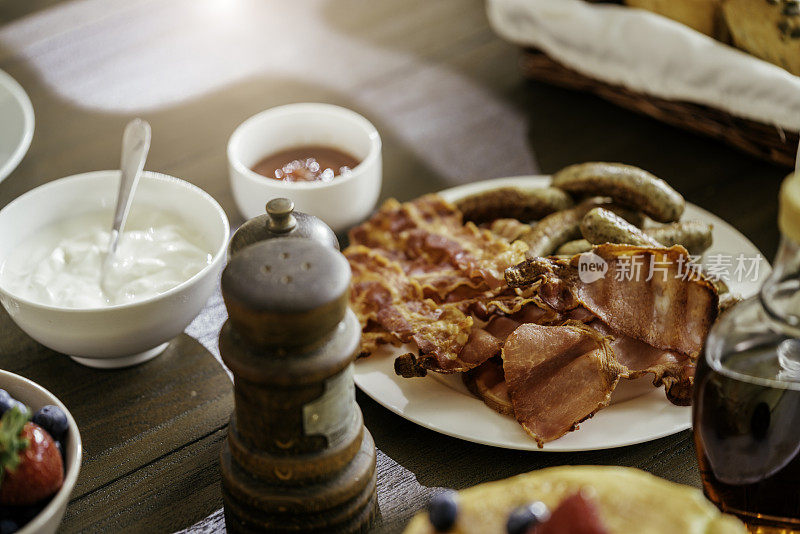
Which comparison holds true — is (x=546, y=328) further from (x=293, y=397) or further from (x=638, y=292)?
(x=293, y=397)

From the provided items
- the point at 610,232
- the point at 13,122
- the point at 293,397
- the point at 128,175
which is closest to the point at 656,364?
the point at 610,232

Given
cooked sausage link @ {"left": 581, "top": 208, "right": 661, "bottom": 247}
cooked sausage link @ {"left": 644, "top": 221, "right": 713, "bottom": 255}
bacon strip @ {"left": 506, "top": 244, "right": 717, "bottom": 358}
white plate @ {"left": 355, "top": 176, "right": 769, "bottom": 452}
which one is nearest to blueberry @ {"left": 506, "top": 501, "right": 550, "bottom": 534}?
white plate @ {"left": 355, "top": 176, "right": 769, "bottom": 452}

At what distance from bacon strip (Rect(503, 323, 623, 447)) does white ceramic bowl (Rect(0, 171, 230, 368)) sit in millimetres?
535

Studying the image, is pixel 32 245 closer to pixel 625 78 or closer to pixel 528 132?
pixel 528 132

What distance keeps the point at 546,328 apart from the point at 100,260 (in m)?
0.80

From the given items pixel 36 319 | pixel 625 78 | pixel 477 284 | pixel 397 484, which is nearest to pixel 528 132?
pixel 625 78

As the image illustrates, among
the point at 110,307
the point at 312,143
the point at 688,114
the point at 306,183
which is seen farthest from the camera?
the point at 688,114

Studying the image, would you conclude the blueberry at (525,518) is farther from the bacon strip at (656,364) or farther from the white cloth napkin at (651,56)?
the white cloth napkin at (651,56)

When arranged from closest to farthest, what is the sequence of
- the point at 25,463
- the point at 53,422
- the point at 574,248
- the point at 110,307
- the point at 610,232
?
the point at 25,463
the point at 53,422
the point at 110,307
the point at 610,232
the point at 574,248

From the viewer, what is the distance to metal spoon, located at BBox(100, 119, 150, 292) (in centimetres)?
152

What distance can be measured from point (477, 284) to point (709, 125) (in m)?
0.87

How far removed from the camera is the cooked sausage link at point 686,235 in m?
1.60

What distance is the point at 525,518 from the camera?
2.87 feet

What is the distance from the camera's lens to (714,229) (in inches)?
68.0
